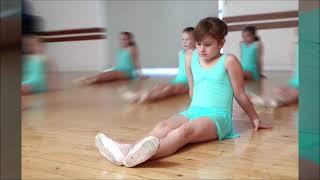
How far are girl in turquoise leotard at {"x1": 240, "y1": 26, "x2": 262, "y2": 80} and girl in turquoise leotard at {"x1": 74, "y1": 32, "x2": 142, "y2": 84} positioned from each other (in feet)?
1.06

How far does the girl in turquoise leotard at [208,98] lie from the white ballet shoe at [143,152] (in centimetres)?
5

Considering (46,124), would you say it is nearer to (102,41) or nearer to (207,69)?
(102,41)

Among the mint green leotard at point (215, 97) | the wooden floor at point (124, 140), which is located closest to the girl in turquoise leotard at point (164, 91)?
the wooden floor at point (124, 140)

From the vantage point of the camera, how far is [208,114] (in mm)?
645

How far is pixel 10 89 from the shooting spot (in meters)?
0.27

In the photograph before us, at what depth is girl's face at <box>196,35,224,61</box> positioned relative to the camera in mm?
630

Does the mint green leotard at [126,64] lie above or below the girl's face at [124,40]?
below

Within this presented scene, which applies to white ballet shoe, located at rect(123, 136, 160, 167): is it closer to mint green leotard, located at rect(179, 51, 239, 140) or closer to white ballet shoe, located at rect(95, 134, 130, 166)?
white ballet shoe, located at rect(95, 134, 130, 166)

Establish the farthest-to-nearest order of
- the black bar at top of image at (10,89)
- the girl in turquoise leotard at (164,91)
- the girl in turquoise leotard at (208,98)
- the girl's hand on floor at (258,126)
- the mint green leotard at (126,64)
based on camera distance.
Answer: the girl in turquoise leotard at (164,91) → the mint green leotard at (126,64) → the girl's hand on floor at (258,126) → the girl in turquoise leotard at (208,98) → the black bar at top of image at (10,89)

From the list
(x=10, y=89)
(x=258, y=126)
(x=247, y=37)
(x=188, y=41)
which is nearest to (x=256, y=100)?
(x=258, y=126)

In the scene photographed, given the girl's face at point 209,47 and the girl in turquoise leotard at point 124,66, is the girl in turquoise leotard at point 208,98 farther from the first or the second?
the girl in turquoise leotard at point 124,66

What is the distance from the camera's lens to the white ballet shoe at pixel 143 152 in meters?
0.48

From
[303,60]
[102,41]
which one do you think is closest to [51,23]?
[102,41]

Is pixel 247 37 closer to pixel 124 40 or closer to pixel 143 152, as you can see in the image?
pixel 143 152
